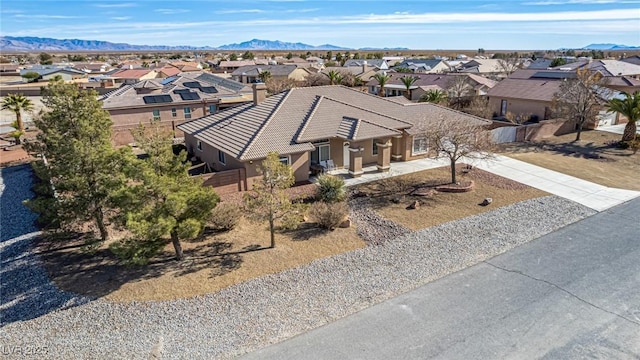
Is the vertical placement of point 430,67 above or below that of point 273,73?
above

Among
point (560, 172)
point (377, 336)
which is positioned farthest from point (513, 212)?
point (377, 336)

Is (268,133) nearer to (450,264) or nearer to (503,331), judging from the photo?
(450,264)

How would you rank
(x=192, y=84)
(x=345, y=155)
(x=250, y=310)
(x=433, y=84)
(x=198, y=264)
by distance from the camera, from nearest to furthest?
1. (x=250, y=310)
2. (x=198, y=264)
3. (x=345, y=155)
4. (x=192, y=84)
5. (x=433, y=84)

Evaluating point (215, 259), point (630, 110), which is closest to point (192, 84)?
point (215, 259)

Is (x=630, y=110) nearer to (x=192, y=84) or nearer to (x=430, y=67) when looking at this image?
(x=192, y=84)

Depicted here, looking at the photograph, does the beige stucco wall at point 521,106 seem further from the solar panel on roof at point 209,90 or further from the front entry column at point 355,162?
the solar panel on roof at point 209,90

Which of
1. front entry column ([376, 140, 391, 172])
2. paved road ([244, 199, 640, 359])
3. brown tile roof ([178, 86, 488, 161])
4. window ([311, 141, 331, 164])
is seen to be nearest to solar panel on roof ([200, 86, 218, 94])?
brown tile roof ([178, 86, 488, 161])

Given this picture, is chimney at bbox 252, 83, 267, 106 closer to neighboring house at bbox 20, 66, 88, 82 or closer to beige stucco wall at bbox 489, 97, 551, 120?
beige stucco wall at bbox 489, 97, 551, 120

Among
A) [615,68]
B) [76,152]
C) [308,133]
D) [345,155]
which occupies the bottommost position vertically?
[345,155]
